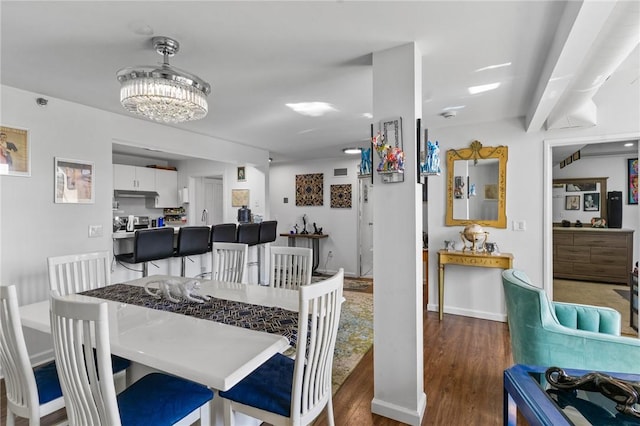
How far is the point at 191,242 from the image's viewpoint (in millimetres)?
3592

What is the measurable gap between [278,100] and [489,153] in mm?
2522

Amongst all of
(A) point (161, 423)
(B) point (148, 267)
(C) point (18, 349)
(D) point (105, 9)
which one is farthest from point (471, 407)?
(B) point (148, 267)

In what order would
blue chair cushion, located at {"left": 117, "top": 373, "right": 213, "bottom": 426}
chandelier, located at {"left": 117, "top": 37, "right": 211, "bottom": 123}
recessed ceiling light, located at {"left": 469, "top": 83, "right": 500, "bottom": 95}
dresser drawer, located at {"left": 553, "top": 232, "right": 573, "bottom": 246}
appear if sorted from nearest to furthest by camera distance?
1. blue chair cushion, located at {"left": 117, "top": 373, "right": 213, "bottom": 426}
2. chandelier, located at {"left": 117, "top": 37, "right": 211, "bottom": 123}
3. recessed ceiling light, located at {"left": 469, "top": 83, "right": 500, "bottom": 95}
4. dresser drawer, located at {"left": 553, "top": 232, "right": 573, "bottom": 246}

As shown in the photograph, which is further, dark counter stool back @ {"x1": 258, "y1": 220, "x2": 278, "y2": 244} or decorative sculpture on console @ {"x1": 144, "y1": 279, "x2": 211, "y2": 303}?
dark counter stool back @ {"x1": 258, "y1": 220, "x2": 278, "y2": 244}

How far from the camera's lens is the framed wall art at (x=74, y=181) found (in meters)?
2.85

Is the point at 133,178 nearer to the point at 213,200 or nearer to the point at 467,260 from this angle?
the point at 213,200

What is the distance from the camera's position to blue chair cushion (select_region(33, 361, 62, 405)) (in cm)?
147

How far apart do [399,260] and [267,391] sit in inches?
41.4

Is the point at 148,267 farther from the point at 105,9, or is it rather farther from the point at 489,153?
the point at 489,153

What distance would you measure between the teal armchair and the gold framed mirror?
1.82 m

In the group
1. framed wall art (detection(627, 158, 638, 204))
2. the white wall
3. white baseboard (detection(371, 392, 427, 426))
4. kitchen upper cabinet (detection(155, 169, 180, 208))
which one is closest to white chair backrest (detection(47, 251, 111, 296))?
white baseboard (detection(371, 392, 427, 426))

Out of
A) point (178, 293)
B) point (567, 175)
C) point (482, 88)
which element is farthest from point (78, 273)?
point (567, 175)

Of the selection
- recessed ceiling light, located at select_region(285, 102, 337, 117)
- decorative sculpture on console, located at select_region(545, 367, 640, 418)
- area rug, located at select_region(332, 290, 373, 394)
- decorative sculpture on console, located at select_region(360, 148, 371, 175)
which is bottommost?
area rug, located at select_region(332, 290, 373, 394)

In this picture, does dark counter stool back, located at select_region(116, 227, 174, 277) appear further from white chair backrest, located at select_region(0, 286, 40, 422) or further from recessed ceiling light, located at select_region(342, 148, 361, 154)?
recessed ceiling light, located at select_region(342, 148, 361, 154)
